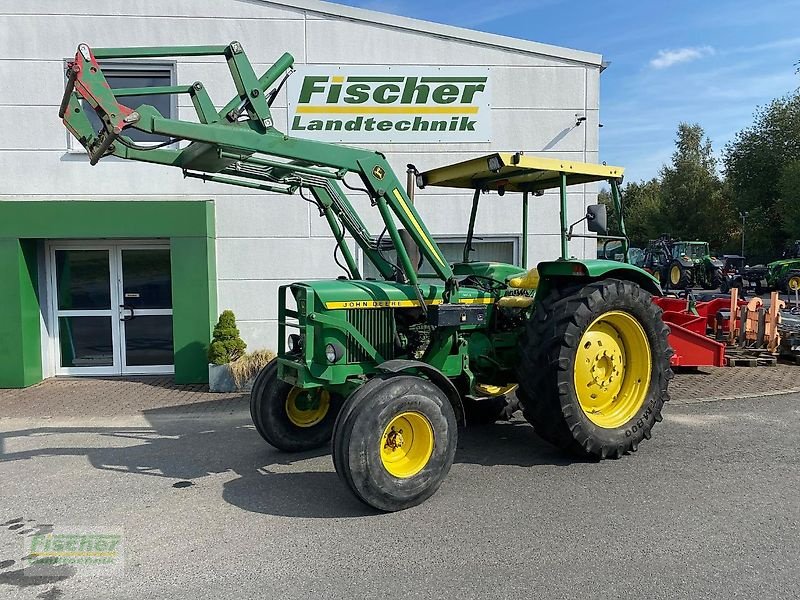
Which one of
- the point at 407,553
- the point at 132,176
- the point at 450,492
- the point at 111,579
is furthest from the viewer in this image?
the point at 132,176

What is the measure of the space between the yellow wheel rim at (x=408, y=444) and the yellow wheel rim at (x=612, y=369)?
1.53 metres

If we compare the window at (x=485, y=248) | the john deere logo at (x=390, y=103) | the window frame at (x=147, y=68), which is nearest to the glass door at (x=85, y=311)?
the window frame at (x=147, y=68)

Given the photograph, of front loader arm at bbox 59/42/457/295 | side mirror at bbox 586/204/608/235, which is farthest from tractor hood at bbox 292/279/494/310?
side mirror at bbox 586/204/608/235

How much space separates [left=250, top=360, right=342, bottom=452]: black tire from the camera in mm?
5750

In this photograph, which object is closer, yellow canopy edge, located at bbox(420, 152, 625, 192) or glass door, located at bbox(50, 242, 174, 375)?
yellow canopy edge, located at bbox(420, 152, 625, 192)

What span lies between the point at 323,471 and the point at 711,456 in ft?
10.8

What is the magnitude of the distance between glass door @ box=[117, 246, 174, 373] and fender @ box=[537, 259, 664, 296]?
599 centimetres

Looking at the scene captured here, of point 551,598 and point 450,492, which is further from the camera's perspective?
point 450,492

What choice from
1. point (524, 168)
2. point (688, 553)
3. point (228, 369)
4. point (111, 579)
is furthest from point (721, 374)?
point (111, 579)

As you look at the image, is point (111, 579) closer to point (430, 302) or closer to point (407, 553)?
point (407, 553)

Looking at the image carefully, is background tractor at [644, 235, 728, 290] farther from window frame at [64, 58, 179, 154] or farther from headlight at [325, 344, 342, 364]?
headlight at [325, 344, 342, 364]

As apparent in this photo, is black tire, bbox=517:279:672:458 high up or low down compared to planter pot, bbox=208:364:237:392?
up

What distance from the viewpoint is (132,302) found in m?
9.49

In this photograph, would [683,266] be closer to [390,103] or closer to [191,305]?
[390,103]
